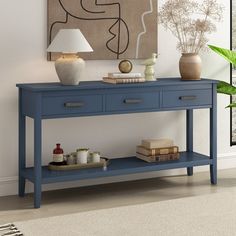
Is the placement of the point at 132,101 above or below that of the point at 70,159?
above

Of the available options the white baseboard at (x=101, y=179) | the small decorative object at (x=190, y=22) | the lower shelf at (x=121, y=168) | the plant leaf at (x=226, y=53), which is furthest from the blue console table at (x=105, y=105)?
the plant leaf at (x=226, y=53)

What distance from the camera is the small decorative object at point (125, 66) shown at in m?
4.93

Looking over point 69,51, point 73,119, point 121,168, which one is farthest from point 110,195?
point 69,51

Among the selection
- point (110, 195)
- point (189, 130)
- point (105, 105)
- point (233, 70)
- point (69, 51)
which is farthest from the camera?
point (233, 70)

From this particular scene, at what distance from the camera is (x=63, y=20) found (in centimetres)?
489

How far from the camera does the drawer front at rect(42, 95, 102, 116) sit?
4.50 metres

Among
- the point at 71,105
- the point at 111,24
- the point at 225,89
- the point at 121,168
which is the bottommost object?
the point at 121,168

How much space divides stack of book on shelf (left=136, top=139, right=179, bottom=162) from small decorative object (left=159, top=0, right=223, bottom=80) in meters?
0.54

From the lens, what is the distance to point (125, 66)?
16.2ft

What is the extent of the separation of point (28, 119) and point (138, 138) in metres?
0.96

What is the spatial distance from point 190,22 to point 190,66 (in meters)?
0.51

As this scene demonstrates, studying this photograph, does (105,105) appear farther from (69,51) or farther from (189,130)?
(189,130)

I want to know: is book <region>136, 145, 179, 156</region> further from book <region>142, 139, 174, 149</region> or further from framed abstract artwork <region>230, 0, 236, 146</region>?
framed abstract artwork <region>230, 0, 236, 146</region>

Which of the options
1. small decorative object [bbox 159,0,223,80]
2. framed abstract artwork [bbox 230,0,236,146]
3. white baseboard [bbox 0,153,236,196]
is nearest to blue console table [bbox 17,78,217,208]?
white baseboard [bbox 0,153,236,196]
